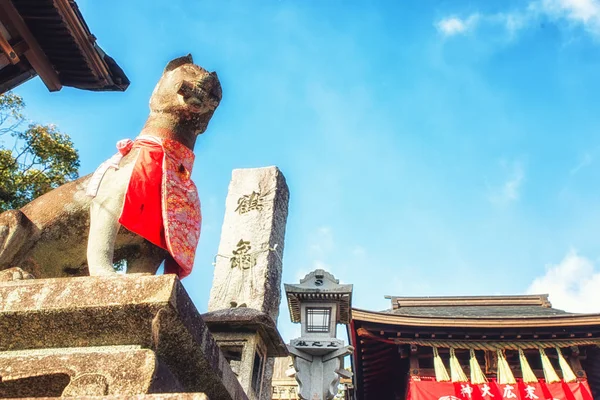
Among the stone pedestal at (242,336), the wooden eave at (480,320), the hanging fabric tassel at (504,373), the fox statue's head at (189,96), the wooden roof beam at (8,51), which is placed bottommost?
the stone pedestal at (242,336)

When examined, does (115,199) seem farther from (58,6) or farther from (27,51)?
(27,51)

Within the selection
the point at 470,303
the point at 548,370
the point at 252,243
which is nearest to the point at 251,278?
the point at 252,243

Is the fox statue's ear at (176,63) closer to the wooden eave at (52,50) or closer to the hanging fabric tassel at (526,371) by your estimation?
the wooden eave at (52,50)

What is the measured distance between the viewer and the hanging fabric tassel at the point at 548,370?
1011cm

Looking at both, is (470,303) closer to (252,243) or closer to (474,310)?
(474,310)

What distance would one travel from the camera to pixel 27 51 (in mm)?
6762

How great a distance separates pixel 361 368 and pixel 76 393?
11.7m

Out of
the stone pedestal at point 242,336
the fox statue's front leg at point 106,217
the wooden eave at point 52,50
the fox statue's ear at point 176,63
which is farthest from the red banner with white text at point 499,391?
the fox statue's front leg at point 106,217

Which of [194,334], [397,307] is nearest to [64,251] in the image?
[194,334]

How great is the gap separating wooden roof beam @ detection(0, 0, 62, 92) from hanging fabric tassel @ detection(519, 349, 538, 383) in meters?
9.82

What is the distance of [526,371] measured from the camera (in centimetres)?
1034

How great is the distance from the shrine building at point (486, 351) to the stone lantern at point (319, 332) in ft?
16.7

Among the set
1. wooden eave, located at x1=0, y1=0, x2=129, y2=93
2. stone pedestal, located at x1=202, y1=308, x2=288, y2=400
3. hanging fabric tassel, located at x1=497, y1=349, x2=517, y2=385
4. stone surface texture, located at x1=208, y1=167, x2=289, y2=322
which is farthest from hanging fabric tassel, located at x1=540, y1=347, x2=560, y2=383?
wooden eave, located at x1=0, y1=0, x2=129, y2=93

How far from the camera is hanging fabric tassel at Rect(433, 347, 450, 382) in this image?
10320 mm
